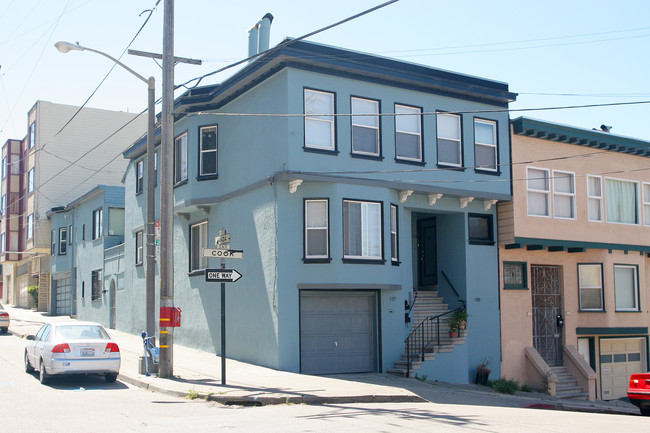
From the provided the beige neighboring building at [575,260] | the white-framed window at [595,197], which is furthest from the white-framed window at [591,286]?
the white-framed window at [595,197]

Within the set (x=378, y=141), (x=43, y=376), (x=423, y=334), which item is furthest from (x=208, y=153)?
(x=43, y=376)

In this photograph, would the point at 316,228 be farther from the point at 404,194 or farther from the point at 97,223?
the point at 97,223

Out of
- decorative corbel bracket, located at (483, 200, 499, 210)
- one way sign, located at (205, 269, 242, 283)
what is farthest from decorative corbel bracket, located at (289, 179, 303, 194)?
decorative corbel bracket, located at (483, 200, 499, 210)

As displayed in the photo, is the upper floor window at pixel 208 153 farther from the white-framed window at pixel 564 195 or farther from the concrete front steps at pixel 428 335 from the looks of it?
the white-framed window at pixel 564 195

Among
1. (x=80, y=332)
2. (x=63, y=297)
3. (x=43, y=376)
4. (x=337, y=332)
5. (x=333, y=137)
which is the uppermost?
(x=333, y=137)

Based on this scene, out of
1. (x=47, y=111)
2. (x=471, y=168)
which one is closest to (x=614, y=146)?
(x=471, y=168)

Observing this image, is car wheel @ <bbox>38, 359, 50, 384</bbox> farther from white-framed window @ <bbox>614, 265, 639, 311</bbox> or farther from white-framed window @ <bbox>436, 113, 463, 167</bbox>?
white-framed window @ <bbox>614, 265, 639, 311</bbox>

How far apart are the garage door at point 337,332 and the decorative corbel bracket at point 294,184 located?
276 centimetres

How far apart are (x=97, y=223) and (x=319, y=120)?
65.2ft

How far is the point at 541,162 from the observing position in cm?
2280

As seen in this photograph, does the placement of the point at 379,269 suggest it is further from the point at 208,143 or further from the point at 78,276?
the point at 78,276

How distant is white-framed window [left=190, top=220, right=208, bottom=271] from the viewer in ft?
74.5

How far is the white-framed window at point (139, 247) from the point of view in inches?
1089

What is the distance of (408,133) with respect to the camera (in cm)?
2041
